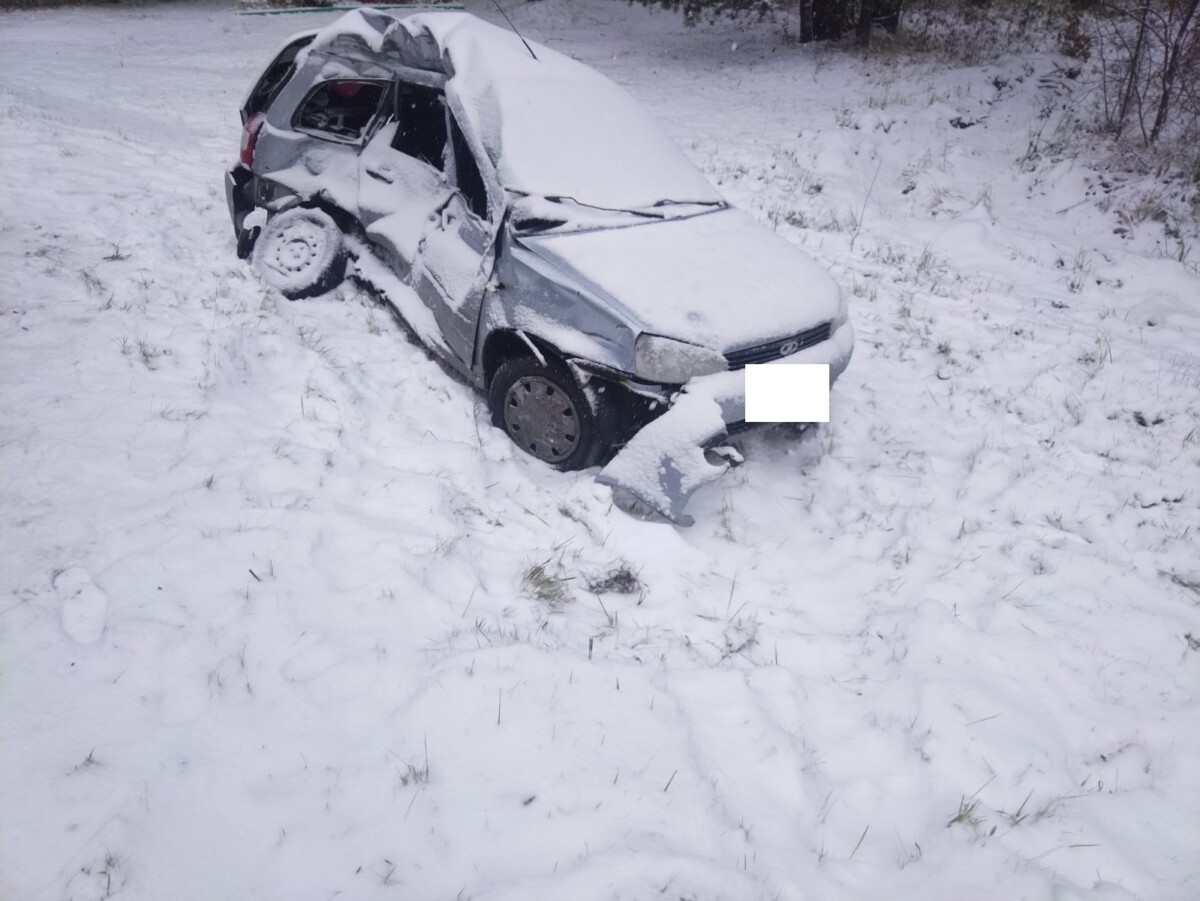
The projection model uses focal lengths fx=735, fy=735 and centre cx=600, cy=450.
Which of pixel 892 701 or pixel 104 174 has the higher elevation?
pixel 104 174

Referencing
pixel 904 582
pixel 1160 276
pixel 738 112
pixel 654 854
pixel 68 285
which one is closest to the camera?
pixel 654 854

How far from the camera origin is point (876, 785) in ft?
8.16

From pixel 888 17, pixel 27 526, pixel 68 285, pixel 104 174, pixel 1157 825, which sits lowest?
pixel 1157 825

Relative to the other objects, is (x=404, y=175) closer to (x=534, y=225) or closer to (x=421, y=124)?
(x=421, y=124)

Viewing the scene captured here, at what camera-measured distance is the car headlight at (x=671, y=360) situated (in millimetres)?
3381

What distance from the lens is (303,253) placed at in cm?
518

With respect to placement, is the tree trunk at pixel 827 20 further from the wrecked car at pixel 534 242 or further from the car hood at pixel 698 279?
the car hood at pixel 698 279

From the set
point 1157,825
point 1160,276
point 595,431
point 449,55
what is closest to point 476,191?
point 449,55

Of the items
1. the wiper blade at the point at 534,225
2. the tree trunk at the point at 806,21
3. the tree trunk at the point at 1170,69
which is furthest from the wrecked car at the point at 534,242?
the tree trunk at the point at 806,21

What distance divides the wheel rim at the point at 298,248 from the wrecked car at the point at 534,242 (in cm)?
1

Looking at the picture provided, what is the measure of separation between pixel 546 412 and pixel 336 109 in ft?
10.2

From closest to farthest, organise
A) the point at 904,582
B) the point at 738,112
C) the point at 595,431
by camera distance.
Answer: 1. the point at 904,582
2. the point at 595,431
3. the point at 738,112

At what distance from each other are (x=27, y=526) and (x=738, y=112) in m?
10.4

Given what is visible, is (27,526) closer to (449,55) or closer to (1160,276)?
(449,55)
